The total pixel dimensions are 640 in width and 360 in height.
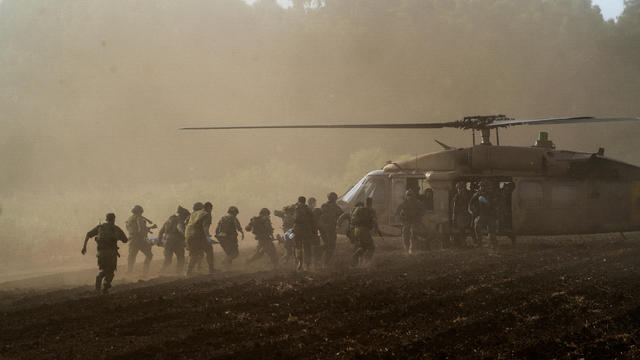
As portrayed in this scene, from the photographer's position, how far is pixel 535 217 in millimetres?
17109

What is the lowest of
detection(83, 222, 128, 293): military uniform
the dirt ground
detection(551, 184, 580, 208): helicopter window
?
the dirt ground

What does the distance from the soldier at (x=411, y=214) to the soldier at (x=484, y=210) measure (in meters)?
1.39

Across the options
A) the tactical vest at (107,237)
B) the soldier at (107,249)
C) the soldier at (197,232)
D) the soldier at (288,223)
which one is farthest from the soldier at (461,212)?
the tactical vest at (107,237)

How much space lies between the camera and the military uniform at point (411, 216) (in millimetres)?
16672

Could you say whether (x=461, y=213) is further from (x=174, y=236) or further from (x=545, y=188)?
(x=174, y=236)

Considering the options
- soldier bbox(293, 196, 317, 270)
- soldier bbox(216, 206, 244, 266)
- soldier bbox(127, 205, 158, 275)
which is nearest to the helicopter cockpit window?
soldier bbox(293, 196, 317, 270)

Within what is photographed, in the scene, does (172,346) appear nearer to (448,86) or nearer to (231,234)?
(231,234)

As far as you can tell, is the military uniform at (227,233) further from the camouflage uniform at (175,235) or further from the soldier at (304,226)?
the soldier at (304,226)

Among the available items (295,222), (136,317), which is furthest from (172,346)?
(295,222)

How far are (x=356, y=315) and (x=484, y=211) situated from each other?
8436 millimetres

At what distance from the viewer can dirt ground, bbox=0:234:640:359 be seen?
7246 millimetres

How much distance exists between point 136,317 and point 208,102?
54.0 m

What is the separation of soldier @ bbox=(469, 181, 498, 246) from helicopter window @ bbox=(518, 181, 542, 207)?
1.03m

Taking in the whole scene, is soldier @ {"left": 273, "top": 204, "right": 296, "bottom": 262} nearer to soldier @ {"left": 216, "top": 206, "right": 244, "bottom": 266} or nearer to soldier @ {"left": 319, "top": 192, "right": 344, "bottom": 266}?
soldier @ {"left": 319, "top": 192, "right": 344, "bottom": 266}
